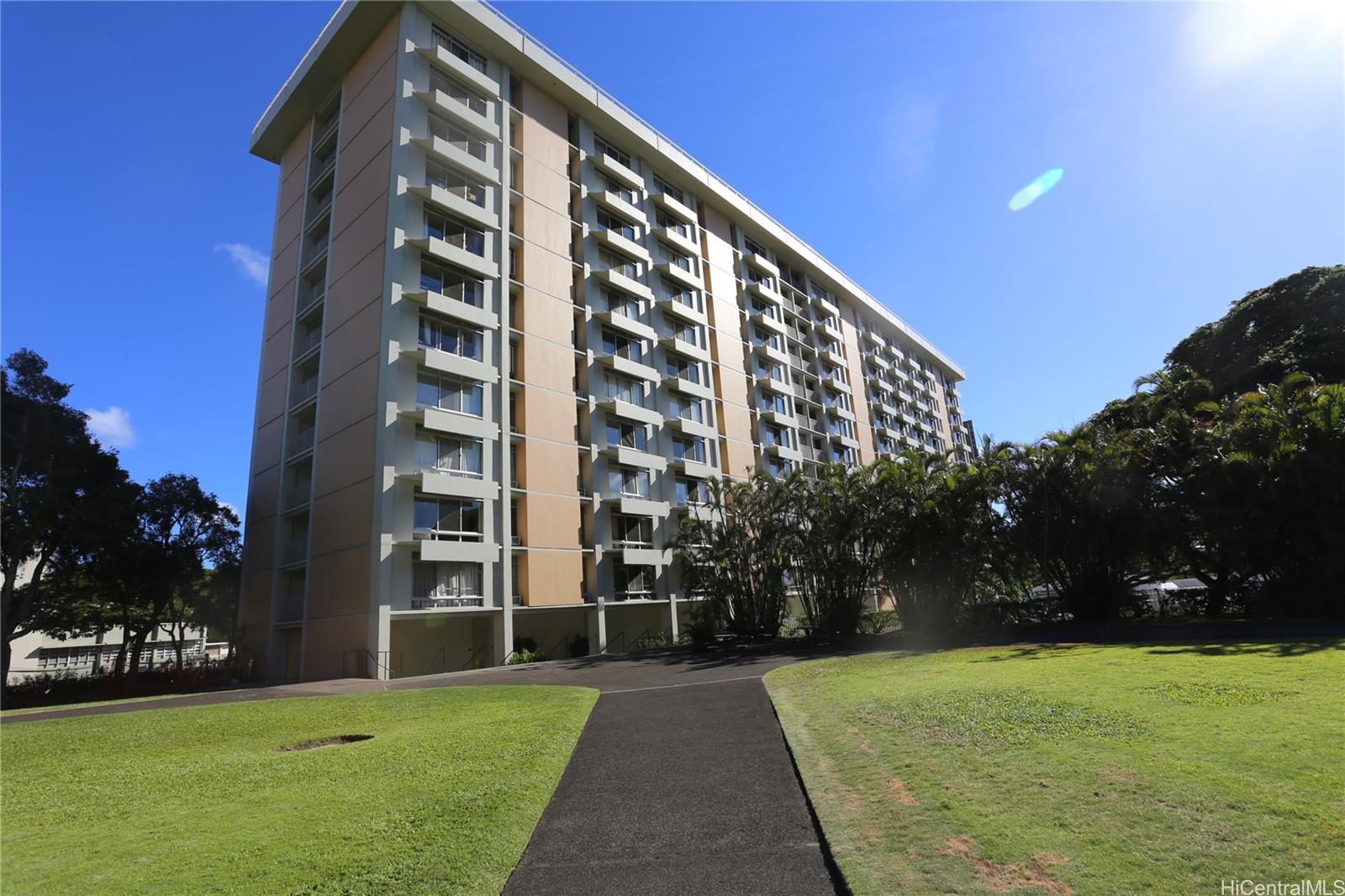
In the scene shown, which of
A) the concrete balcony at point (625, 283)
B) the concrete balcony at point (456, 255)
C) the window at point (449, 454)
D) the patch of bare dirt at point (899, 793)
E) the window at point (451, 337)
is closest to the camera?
the patch of bare dirt at point (899, 793)

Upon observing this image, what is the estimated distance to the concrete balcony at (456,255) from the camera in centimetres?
2997

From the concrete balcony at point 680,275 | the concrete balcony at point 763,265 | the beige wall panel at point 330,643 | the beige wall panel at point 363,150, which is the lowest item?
the beige wall panel at point 330,643

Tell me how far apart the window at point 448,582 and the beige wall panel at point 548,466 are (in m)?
5.16

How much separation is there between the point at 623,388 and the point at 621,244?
9.37 m

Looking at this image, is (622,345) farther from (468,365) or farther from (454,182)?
(454,182)

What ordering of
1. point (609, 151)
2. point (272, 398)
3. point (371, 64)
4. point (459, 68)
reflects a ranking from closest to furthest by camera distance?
1. point (459, 68)
2. point (371, 64)
3. point (272, 398)
4. point (609, 151)

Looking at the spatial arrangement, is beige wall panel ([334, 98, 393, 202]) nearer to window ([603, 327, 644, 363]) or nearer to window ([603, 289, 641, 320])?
window ([603, 289, 641, 320])

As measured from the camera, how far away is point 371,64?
34844 mm

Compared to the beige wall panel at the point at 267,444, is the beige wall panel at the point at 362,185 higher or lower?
higher

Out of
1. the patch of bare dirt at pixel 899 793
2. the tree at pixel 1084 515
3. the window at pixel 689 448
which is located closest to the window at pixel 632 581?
the window at pixel 689 448

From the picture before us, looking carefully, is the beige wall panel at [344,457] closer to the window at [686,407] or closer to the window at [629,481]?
the window at [629,481]

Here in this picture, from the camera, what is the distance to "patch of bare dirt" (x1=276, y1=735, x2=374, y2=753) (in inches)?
431

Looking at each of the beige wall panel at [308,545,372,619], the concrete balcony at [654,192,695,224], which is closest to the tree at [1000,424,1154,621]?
the concrete balcony at [654,192,695,224]

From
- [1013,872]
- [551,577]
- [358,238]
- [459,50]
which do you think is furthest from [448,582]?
[459,50]
